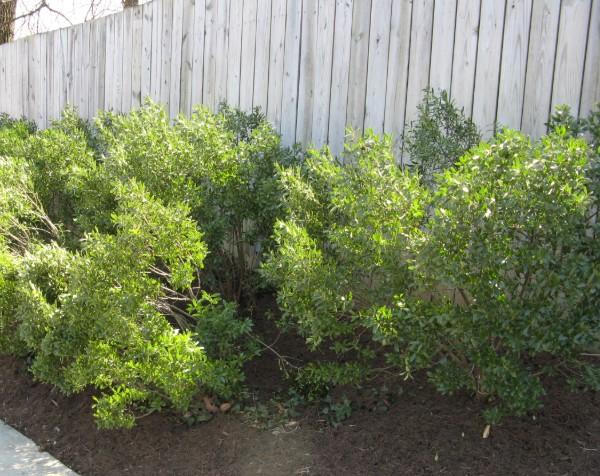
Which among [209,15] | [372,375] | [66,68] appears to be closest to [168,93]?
[209,15]

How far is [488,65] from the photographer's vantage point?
427 cm

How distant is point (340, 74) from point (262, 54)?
3.35ft

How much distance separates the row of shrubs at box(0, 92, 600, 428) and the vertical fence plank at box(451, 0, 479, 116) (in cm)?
17

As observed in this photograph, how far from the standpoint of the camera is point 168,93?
7234 millimetres

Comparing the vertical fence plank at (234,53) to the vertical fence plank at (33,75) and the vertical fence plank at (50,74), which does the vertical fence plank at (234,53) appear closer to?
the vertical fence plank at (50,74)

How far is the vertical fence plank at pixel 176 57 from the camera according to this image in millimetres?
7020

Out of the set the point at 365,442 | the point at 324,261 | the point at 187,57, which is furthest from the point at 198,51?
the point at 365,442

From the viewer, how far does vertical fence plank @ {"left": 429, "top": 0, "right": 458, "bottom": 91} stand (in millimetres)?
4469

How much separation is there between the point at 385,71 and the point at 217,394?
7.95 ft

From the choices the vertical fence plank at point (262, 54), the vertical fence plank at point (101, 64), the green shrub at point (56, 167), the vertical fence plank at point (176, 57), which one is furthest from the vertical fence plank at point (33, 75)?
the vertical fence plank at point (262, 54)

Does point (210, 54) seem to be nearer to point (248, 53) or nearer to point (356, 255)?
point (248, 53)

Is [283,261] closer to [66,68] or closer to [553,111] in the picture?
[553,111]

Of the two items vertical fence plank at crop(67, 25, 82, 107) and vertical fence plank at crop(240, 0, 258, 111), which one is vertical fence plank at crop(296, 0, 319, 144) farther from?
vertical fence plank at crop(67, 25, 82, 107)

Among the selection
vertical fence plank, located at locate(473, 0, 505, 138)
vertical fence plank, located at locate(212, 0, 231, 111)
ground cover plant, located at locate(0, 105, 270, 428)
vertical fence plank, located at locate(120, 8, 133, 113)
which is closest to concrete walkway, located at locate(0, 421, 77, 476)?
ground cover plant, located at locate(0, 105, 270, 428)
